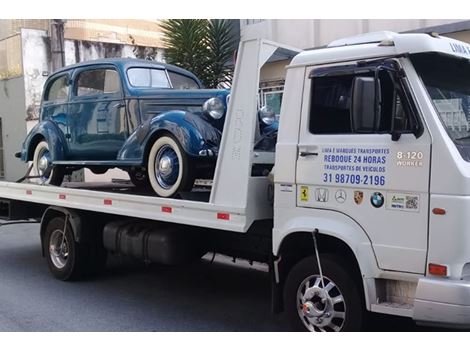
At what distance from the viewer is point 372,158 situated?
4.14m

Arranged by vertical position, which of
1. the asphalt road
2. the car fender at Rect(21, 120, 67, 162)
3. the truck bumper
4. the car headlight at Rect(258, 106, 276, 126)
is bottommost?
the asphalt road

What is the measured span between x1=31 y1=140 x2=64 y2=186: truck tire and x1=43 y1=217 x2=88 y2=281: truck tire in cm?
62

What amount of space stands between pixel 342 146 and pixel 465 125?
2.88 feet

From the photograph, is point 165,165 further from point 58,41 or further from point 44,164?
point 58,41

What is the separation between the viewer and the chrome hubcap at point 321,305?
4387 mm

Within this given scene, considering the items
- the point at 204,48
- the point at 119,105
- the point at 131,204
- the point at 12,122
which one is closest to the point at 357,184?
the point at 131,204

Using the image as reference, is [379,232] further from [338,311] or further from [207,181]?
[207,181]

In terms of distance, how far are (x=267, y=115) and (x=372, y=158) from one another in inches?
66.5

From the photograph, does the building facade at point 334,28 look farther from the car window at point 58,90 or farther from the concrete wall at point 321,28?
the car window at point 58,90

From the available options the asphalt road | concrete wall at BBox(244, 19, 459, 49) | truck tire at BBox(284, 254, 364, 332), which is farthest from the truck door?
concrete wall at BBox(244, 19, 459, 49)

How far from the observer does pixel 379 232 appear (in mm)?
4105

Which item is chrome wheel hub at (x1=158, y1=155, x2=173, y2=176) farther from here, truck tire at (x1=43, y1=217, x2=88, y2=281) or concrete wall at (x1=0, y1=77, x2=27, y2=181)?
concrete wall at (x1=0, y1=77, x2=27, y2=181)

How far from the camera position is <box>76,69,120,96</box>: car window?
737cm

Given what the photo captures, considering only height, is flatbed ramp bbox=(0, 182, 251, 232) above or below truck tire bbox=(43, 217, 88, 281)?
above
